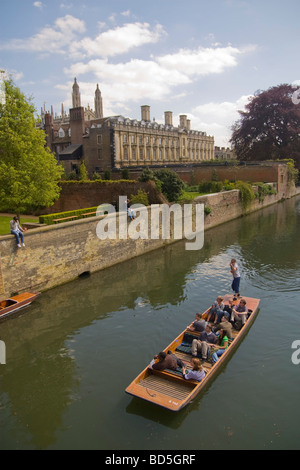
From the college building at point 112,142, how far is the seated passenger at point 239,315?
32.7 m

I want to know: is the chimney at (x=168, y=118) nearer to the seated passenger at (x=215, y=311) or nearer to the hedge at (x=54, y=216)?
the hedge at (x=54, y=216)

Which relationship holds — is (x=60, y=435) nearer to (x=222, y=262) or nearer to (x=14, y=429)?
(x=14, y=429)

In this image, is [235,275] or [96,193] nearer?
[235,275]

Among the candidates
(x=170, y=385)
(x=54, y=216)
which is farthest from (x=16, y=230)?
(x=170, y=385)

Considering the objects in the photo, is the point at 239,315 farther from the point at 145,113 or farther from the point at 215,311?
the point at 145,113

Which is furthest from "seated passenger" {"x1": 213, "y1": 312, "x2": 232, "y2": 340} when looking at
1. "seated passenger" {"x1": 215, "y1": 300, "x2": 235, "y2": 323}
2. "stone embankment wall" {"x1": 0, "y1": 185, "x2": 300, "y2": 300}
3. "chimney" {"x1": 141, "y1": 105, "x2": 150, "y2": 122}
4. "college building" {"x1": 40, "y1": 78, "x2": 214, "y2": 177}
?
"chimney" {"x1": 141, "y1": 105, "x2": 150, "y2": 122}

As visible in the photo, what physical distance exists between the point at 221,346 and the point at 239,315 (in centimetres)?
167

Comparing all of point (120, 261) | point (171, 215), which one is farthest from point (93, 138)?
point (120, 261)

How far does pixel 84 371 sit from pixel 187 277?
7880mm

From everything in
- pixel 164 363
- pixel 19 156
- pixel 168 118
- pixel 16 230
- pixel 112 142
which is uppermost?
pixel 168 118

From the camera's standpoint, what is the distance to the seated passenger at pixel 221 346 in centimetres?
884

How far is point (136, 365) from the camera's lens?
9.19 metres

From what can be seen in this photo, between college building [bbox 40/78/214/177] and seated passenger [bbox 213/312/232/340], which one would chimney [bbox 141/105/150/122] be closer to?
college building [bbox 40/78/214/177]

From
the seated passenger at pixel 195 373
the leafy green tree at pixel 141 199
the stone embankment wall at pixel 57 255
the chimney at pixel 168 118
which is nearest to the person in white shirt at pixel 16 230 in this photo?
the stone embankment wall at pixel 57 255
